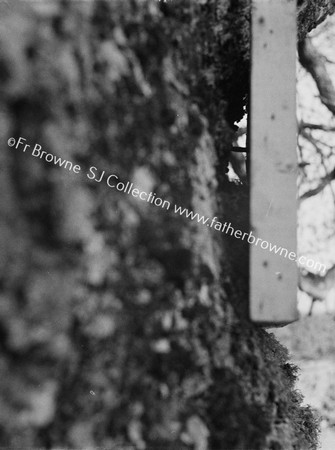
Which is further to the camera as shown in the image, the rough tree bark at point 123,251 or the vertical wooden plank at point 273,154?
A: the vertical wooden plank at point 273,154

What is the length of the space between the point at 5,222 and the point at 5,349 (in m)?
0.20

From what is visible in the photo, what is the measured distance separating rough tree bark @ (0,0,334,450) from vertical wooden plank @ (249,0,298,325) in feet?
0.19

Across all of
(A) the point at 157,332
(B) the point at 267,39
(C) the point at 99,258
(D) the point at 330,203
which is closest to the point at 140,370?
(A) the point at 157,332

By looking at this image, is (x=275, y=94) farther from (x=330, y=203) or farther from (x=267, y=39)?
(x=330, y=203)

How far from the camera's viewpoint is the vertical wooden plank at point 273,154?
117cm

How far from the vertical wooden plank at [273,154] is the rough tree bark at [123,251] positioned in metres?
0.06

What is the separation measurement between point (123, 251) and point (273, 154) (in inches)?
21.6

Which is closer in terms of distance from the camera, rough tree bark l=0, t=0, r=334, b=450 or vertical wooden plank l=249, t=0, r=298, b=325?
rough tree bark l=0, t=0, r=334, b=450

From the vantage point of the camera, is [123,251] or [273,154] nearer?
[123,251]

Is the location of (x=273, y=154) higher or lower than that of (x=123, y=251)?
higher

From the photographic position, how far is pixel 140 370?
0.88 m

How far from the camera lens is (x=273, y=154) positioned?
47.4 inches

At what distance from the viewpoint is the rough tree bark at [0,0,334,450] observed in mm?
738

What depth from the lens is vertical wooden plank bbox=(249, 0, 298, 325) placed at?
3.82 feet
